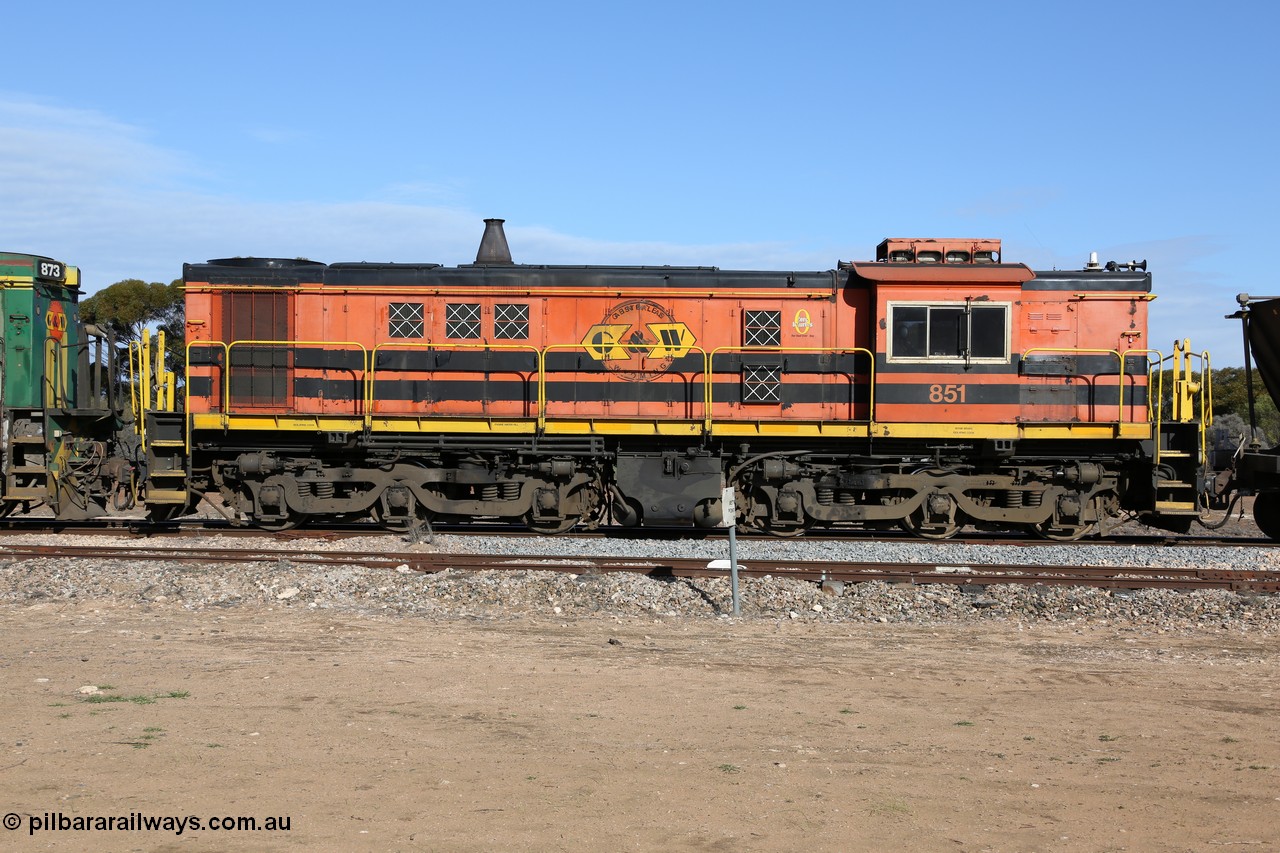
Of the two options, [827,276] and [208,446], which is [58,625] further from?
[827,276]

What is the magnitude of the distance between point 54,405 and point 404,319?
5.62 meters

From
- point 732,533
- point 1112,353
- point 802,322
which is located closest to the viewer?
point 732,533

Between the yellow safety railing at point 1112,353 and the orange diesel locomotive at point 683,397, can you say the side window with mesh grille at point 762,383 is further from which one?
the yellow safety railing at point 1112,353

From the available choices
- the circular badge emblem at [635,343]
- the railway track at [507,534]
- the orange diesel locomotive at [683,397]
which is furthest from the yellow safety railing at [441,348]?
the railway track at [507,534]

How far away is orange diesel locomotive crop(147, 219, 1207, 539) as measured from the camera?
14758 millimetres

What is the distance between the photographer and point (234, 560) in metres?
12.7

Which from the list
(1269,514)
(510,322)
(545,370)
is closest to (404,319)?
(510,322)

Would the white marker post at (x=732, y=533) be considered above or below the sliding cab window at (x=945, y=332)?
below

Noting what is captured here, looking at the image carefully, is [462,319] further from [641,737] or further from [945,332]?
[641,737]

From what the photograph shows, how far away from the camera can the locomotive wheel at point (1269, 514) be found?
52.0 ft

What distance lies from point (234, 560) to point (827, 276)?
8742 mm

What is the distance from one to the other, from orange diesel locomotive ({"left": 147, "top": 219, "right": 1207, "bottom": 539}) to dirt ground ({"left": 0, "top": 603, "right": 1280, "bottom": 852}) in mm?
5295

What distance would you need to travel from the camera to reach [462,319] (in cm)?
1535

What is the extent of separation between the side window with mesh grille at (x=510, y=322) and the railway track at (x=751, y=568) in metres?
3.70
